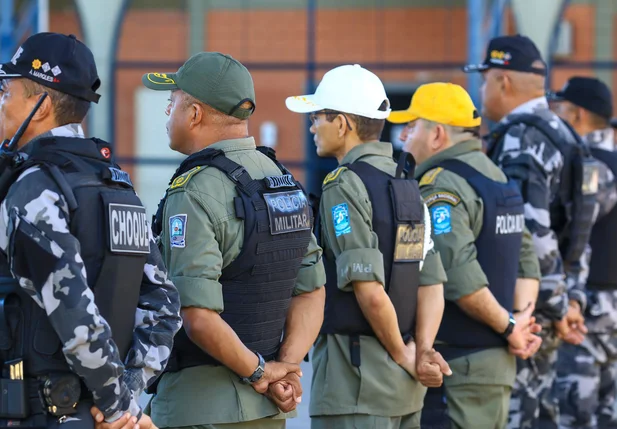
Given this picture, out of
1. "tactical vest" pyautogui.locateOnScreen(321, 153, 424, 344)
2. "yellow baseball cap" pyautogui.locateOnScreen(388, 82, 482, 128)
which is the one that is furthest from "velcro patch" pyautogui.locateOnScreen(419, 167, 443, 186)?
"tactical vest" pyautogui.locateOnScreen(321, 153, 424, 344)

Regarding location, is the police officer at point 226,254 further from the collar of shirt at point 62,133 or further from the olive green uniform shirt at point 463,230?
the olive green uniform shirt at point 463,230

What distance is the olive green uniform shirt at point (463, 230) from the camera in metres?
4.78

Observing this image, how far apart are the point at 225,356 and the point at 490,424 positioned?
1.95m

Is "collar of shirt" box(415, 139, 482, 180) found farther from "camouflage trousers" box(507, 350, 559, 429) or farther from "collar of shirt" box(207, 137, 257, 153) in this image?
"collar of shirt" box(207, 137, 257, 153)

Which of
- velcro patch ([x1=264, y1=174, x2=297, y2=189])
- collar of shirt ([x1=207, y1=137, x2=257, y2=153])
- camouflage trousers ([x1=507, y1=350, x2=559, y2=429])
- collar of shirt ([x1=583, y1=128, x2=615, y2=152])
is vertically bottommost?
camouflage trousers ([x1=507, y1=350, x2=559, y2=429])

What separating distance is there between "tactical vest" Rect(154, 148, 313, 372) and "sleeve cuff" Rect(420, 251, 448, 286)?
1.01 metres

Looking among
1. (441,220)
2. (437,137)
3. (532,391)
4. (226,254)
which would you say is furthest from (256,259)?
(532,391)

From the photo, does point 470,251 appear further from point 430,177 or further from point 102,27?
point 102,27

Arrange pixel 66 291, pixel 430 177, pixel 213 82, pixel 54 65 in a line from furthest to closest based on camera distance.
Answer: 1. pixel 430 177
2. pixel 213 82
3. pixel 54 65
4. pixel 66 291

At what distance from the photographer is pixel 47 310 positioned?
9.16 ft

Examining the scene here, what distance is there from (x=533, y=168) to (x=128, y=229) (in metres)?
3.00

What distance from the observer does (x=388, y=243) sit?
4258mm

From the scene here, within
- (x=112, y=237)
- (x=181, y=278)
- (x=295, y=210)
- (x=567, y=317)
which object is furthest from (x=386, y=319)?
(x=567, y=317)

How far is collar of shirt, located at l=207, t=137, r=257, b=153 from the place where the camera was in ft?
11.7
